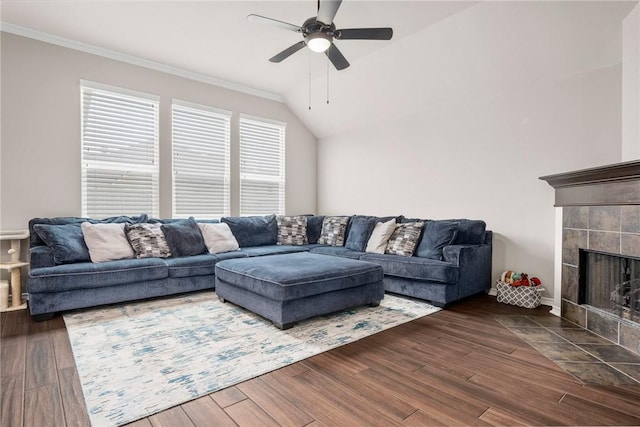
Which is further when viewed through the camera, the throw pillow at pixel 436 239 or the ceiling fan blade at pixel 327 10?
the throw pillow at pixel 436 239

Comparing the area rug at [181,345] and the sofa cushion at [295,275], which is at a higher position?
the sofa cushion at [295,275]

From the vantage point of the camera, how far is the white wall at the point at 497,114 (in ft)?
10.8

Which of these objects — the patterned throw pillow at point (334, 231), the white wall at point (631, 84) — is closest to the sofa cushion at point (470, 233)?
the white wall at point (631, 84)

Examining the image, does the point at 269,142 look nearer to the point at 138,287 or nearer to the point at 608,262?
the point at 138,287

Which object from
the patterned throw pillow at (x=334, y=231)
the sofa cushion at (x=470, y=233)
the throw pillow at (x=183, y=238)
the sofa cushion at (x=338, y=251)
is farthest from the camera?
the patterned throw pillow at (x=334, y=231)

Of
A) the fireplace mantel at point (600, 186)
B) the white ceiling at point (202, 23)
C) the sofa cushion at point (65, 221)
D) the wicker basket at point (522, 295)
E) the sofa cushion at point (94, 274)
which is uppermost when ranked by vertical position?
the white ceiling at point (202, 23)

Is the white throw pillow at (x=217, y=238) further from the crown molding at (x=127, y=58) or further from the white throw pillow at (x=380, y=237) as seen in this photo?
the crown molding at (x=127, y=58)

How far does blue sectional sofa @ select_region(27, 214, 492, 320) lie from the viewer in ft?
10.3

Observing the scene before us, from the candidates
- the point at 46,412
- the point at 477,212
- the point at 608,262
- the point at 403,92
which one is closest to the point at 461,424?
the point at 46,412

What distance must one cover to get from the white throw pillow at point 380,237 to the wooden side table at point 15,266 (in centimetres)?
392

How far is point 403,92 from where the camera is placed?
186 inches

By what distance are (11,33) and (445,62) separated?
498cm

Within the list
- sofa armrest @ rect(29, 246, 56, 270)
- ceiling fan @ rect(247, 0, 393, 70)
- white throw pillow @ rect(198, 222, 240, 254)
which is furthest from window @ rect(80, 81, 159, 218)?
ceiling fan @ rect(247, 0, 393, 70)

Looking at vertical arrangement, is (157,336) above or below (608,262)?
below
